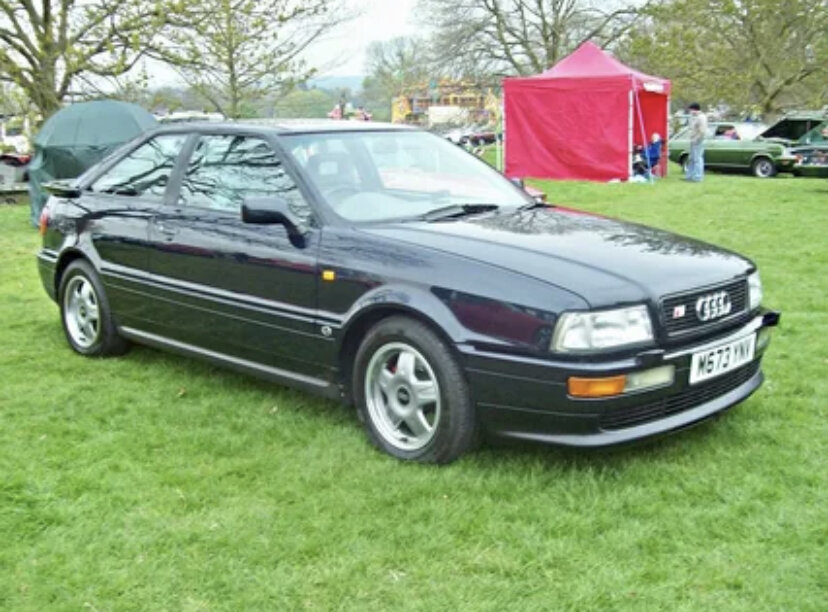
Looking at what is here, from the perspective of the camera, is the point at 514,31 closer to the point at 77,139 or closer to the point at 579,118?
the point at 579,118

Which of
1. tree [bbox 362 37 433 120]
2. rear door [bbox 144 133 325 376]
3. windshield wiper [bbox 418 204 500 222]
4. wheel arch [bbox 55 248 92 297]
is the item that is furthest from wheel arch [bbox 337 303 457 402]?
tree [bbox 362 37 433 120]

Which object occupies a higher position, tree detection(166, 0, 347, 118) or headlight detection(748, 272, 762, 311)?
tree detection(166, 0, 347, 118)

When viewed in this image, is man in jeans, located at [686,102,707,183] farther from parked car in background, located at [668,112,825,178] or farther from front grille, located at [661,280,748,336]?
front grille, located at [661,280,748,336]

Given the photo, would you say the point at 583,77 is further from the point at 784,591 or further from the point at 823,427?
the point at 784,591

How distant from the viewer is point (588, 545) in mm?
3123

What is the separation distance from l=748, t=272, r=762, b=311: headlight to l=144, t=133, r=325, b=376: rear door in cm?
198

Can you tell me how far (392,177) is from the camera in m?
4.59

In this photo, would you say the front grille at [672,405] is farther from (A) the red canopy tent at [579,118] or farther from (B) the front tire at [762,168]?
(B) the front tire at [762,168]

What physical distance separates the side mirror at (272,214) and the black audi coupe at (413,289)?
0.01 m

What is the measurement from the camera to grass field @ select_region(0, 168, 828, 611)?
113 inches

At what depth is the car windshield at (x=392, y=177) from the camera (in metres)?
4.33

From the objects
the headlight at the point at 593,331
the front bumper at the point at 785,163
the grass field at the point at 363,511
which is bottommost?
the grass field at the point at 363,511

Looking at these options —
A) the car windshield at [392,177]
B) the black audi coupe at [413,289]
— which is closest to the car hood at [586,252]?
the black audi coupe at [413,289]

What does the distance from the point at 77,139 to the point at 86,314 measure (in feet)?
23.6
